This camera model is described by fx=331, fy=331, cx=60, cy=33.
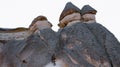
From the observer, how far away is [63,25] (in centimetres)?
1101

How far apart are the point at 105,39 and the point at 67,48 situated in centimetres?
119

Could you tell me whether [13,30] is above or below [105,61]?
above

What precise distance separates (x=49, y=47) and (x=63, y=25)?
6.12 ft

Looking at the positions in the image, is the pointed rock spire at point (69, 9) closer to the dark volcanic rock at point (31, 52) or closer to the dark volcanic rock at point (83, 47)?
the dark volcanic rock at point (83, 47)

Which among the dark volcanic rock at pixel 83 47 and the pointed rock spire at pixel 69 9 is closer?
the dark volcanic rock at pixel 83 47

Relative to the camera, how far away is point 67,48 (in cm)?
917

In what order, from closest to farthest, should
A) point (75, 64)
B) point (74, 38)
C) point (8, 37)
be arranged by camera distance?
point (75, 64) → point (74, 38) → point (8, 37)

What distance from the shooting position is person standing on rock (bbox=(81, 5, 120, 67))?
357 inches

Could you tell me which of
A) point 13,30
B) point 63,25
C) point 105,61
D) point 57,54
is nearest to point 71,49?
point 57,54

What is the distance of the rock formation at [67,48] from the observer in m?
8.93

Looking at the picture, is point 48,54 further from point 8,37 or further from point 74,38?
point 8,37

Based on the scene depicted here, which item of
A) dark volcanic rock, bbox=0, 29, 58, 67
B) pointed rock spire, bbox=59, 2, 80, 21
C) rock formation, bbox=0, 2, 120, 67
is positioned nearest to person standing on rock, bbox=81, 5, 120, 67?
rock formation, bbox=0, 2, 120, 67

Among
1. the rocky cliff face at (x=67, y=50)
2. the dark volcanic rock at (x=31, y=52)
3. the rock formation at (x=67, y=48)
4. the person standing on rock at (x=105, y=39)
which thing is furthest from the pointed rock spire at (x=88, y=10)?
the dark volcanic rock at (x=31, y=52)

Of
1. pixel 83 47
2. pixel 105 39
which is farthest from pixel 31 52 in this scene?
pixel 105 39
